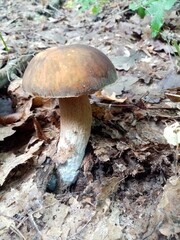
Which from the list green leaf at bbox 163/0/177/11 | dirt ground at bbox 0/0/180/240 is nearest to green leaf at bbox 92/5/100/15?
dirt ground at bbox 0/0/180/240

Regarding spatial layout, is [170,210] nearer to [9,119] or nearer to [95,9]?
[9,119]

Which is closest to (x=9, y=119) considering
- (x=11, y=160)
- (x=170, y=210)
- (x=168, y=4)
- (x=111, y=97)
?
(x=11, y=160)

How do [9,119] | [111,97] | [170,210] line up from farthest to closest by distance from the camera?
1. [111,97]
2. [9,119]
3. [170,210]

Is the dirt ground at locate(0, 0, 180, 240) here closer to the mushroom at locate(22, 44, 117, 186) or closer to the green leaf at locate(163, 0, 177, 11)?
the mushroom at locate(22, 44, 117, 186)

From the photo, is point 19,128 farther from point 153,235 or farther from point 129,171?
point 153,235

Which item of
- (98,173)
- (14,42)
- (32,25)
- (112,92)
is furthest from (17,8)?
(98,173)

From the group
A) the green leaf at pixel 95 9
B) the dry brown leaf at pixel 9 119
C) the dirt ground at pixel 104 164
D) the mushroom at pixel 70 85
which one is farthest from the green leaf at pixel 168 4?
the green leaf at pixel 95 9

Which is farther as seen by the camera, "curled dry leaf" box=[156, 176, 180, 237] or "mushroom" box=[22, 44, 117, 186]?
"mushroom" box=[22, 44, 117, 186]
